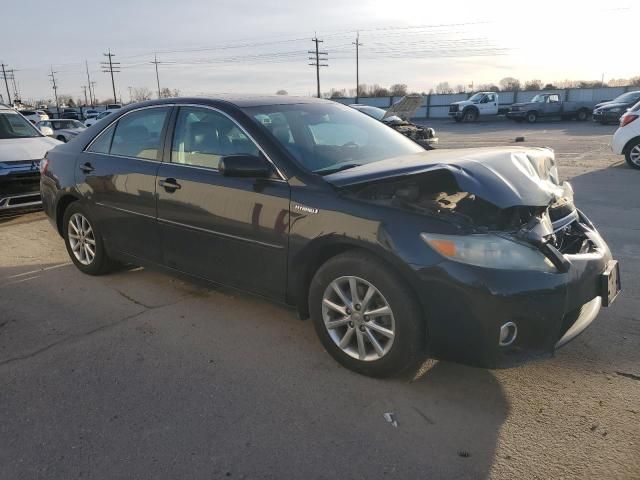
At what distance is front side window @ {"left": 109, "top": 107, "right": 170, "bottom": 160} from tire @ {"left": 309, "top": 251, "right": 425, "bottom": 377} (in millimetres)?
1916

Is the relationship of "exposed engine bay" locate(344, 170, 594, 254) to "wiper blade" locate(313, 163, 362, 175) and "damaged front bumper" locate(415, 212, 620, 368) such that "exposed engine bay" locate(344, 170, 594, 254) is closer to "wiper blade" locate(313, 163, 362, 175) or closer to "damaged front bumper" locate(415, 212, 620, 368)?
"damaged front bumper" locate(415, 212, 620, 368)

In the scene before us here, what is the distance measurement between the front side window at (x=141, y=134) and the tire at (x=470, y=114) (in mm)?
36155

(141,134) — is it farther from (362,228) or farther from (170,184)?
(362,228)

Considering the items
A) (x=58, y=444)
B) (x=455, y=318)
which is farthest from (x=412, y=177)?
(x=58, y=444)

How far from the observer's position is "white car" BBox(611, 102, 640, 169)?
37.0 feet

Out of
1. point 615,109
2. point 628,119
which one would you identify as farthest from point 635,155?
point 615,109

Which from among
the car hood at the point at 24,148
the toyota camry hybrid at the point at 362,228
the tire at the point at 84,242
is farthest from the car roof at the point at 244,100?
the car hood at the point at 24,148

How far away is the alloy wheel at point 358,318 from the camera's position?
3.01m

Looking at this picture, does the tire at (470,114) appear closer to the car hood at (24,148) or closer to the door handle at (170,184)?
the car hood at (24,148)

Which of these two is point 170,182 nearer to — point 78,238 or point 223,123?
point 223,123

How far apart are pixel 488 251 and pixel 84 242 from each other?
3.89 m

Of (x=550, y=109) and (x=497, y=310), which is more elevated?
(x=550, y=109)

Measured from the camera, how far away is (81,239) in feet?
16.6

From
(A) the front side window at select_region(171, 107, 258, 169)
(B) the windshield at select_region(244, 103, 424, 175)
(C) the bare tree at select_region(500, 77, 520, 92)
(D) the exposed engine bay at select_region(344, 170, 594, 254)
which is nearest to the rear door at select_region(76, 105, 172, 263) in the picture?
(A) the front side window at select_region(171, 107, 258, 169)
